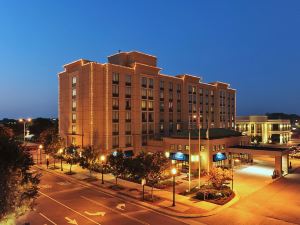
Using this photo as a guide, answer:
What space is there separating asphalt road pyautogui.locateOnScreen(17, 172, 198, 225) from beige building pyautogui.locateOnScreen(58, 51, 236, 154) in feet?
69.2

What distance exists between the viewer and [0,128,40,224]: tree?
15391mm

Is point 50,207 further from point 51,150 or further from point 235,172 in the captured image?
point 235,172

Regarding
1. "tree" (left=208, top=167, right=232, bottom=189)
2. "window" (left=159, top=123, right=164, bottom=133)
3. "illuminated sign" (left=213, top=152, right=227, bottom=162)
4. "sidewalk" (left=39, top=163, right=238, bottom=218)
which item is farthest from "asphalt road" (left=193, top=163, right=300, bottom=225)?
"window" (left=159, top=123, right=164, bottom=133)

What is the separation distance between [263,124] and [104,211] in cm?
8636

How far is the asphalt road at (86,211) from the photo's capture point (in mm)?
24484

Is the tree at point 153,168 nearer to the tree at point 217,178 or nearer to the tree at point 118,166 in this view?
the tree at point 118,166

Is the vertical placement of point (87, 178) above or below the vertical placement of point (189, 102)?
below

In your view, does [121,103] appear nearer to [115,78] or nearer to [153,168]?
[115,78]

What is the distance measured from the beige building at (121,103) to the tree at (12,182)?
1441 inches

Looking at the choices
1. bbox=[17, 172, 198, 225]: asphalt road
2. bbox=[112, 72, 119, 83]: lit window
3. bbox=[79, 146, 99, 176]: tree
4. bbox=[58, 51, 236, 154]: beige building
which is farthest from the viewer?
bbox=[112, 72, 119, 83]: lit window

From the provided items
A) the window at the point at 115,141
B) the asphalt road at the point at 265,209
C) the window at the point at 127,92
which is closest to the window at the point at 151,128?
the window at the point at 127,92

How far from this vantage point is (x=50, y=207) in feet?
93.0

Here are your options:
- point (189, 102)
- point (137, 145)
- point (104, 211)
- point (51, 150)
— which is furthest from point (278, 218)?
point (189, 102)

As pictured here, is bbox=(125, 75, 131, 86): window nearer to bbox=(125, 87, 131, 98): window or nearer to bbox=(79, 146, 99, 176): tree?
bbox=(125, 87, 131, 98): window
